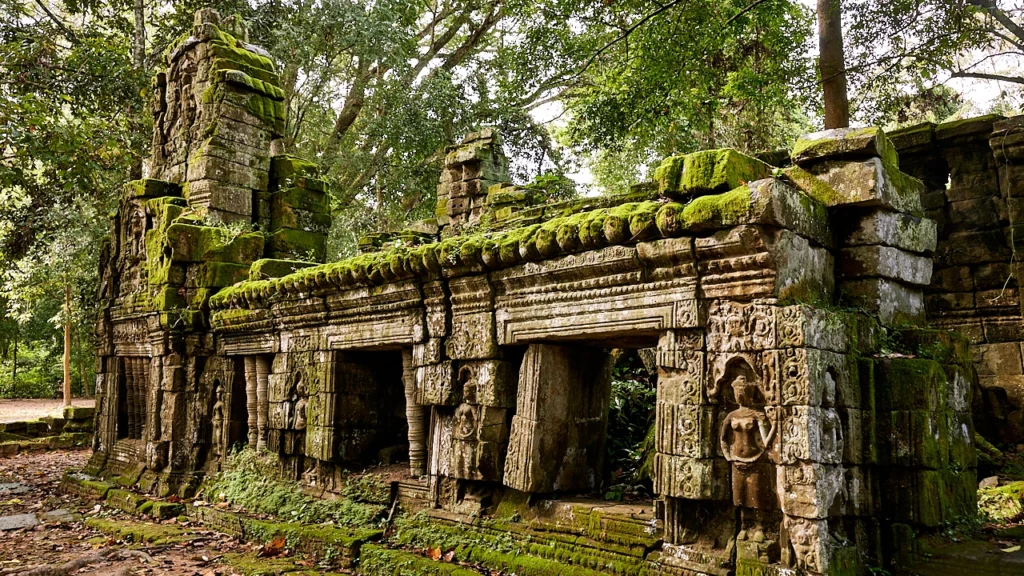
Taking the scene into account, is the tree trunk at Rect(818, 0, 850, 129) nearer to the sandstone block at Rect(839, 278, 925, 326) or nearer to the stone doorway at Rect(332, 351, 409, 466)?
the sandstone block at Rect(839, 278, 925, 326)

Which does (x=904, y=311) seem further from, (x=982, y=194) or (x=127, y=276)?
(x=127, y=276)

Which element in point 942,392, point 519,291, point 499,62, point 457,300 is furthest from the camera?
point 499,62

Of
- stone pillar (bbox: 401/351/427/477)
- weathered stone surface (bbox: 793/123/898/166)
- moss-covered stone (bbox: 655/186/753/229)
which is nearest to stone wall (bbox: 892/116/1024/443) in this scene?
weathered stone surface (bbox: 793/123/898/166)

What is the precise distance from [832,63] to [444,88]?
10004 millimetres

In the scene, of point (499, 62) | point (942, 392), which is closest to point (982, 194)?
point (942, 392)

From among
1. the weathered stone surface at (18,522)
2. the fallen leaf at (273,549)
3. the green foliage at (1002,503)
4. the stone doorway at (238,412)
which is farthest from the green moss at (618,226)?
the weathered stone surface at (18,522)

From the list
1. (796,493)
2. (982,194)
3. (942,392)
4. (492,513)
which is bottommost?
(492,513)

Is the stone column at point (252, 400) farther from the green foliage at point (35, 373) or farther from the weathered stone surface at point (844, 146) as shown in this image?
the green foliage at point (35, 373)

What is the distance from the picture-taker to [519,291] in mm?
6090

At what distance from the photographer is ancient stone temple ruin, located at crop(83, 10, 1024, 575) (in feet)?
14.7

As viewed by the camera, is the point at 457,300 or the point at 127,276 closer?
the point at 457,300

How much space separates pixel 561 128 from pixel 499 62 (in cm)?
373

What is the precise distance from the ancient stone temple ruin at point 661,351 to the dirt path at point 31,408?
13497mm

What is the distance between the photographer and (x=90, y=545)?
27.0 feet
